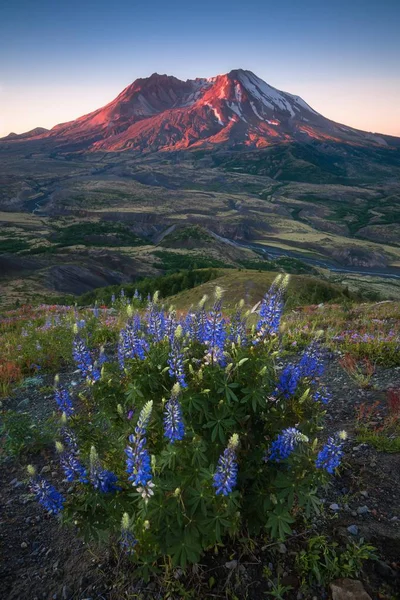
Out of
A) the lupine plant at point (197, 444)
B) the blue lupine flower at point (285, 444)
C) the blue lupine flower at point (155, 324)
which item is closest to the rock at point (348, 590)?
the lupine plant at point (197, 444)

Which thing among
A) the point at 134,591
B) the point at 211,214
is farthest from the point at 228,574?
the point at 211,214

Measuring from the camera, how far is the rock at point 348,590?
3174 mm

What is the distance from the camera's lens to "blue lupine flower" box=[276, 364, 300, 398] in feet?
11.6

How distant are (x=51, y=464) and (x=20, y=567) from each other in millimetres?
1703

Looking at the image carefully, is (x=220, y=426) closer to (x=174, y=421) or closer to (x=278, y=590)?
(x=174, y=421)

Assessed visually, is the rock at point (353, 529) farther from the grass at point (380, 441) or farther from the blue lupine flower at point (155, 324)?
the blue lupine flower at point (155, 324)

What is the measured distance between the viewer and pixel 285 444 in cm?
314

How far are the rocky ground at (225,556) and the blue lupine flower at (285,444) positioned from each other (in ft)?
2.64

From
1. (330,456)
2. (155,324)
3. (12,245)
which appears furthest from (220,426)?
(12,245)

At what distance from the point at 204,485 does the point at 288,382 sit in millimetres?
1167

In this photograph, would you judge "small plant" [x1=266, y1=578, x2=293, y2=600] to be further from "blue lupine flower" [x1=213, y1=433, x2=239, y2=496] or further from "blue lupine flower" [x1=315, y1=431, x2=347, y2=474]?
"blue lupine flower" [x1=213, y1=433, x2=239, y2=496]

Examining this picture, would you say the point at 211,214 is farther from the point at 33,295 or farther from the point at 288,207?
the point at 33,295

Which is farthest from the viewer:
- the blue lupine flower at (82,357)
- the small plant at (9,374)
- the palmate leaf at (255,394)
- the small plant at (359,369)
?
the small plant at (9,374)

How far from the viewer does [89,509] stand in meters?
3.29
